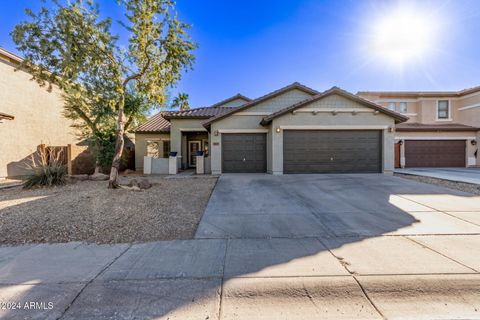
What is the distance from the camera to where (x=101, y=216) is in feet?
16.3

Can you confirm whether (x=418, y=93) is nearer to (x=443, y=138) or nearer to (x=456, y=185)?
(x=443, y=138)

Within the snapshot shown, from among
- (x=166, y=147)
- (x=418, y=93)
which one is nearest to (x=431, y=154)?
(x=418, y=93)

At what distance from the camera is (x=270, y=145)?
11227 millimetres

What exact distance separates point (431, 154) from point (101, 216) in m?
20.9

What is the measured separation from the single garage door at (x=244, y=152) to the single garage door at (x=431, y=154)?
11982 mm

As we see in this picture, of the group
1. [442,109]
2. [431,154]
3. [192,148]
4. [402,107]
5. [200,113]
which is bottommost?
[431,154]

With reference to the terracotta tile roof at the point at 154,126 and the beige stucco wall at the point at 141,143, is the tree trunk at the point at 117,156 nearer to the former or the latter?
the terracotta tile roof at the point at 154,126

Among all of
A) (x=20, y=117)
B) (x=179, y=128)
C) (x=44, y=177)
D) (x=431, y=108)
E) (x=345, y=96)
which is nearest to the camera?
(x=44, y=177)

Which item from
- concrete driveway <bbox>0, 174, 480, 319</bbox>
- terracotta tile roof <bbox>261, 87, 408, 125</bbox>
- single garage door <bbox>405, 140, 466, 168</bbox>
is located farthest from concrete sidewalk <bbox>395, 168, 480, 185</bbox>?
concrete driveway <bbox>0, 174, 480, 319</bbox>

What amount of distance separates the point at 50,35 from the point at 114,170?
15.9 feet

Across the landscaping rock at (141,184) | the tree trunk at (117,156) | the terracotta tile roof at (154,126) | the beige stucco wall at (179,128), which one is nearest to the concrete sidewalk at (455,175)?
the landscaping rock at (141,184)

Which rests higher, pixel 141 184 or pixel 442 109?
pixel 442 109

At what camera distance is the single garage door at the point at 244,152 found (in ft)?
38.6

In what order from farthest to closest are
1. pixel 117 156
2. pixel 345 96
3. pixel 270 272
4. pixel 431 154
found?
pixel 431 154 → pixel 345 96 → pixel 117 156 → pixel 270 272
